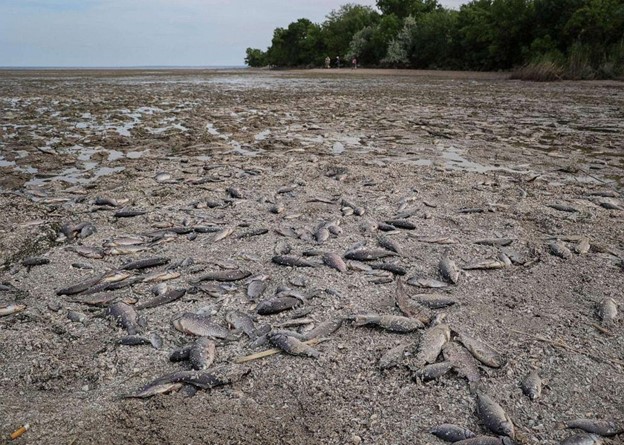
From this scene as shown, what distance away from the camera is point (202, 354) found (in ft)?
8.70

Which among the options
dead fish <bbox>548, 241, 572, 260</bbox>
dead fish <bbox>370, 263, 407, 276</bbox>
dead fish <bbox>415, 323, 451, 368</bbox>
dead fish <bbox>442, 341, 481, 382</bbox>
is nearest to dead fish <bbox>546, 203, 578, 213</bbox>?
dead fish <bbox>548, 241, 572, 260</bbox>

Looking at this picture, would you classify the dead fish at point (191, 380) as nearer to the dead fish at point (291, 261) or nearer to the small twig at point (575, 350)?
the dead fish at point (291, 261)

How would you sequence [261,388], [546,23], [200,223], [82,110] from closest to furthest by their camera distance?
[261,388]
[200,223]
[82,110]
[546,23]

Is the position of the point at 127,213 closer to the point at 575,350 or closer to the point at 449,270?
the point at 449,270

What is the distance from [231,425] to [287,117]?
435 inches

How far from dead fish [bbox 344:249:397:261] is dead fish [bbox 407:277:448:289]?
0.43 metres

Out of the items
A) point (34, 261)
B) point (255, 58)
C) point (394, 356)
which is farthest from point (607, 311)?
point (255, 58)

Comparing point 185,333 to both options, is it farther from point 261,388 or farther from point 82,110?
point 82,110

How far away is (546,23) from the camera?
119ft

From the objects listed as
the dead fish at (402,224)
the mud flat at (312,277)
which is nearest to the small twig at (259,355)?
the mud flat at (312,277)

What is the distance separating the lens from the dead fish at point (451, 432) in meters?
2.11

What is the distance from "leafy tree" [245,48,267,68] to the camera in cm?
11792

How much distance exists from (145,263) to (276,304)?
1292mm

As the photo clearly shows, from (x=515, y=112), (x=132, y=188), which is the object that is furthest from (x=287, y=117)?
(x=132, y=188)
